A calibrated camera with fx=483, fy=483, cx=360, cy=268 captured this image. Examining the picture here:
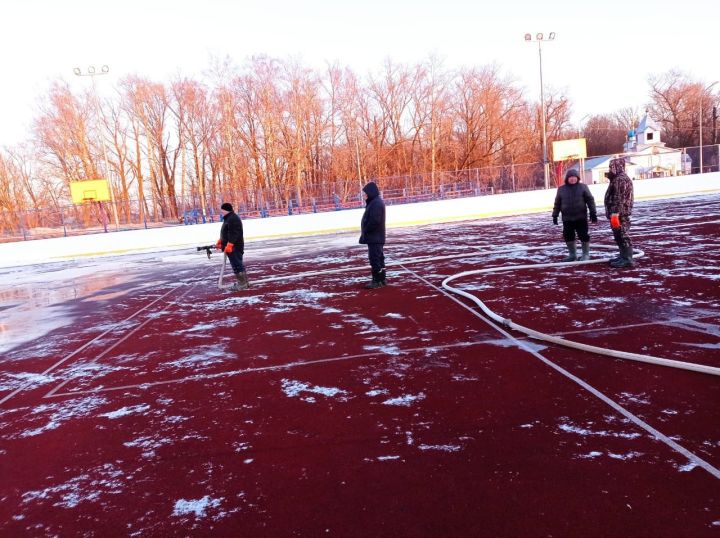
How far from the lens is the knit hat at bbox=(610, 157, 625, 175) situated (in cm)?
762

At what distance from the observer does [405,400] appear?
12.4ft

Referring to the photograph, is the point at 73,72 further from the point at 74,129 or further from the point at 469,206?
the point at 469,206

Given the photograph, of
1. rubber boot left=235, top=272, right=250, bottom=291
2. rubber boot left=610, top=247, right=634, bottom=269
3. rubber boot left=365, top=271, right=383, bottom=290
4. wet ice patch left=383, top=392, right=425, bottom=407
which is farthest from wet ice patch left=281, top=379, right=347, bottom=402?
rubber boot left=610, top=247, right=634, bottom=269

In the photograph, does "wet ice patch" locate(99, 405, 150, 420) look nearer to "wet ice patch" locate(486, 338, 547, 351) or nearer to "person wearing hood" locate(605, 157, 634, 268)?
"wet ice patch" locate(486, 338, 547, 351)

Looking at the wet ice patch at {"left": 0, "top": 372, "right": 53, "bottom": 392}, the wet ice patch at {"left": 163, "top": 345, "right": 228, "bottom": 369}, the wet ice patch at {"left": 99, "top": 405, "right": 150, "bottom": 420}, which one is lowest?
the wet ice patch at {"left": 99, "top": 405, "right": 150, "bottom": 420}

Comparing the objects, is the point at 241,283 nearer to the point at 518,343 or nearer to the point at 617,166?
the point at 518,343

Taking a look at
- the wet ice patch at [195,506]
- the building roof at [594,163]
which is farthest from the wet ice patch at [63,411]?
the building roof at [594,163]

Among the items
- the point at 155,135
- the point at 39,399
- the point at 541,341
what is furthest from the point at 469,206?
the point at 155,135

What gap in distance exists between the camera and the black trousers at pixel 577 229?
8.69 metres

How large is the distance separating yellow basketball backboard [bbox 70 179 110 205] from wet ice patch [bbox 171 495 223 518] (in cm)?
3184

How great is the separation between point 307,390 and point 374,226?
4.40 metres

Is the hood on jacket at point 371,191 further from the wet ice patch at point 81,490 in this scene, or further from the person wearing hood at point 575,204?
the wet ice patch at point 81,490

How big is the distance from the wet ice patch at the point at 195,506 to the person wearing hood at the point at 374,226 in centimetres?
562

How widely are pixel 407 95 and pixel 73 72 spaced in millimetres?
31436
